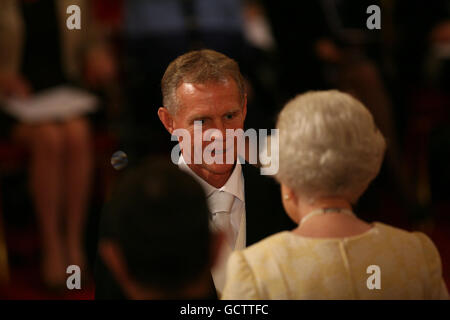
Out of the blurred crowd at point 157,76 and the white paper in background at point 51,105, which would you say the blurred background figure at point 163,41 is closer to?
the blurred crowd at point 157,76

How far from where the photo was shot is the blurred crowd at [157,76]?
2.06 m

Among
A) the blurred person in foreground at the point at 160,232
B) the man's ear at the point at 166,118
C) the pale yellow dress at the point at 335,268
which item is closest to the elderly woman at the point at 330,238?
the pale yellow dress at the point at 335,268

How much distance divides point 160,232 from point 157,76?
2.27 ft

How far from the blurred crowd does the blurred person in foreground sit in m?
0.48

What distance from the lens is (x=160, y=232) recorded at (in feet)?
3.23

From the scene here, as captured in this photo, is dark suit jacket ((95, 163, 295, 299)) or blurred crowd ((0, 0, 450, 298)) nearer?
dark suit jacket ((95, 163, 295, 299))

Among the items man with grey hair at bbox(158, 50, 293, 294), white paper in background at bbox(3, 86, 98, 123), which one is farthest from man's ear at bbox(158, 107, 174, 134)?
white paper in background at bbox(3, 86, 98, 123)

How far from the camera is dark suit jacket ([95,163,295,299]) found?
54.1 inches

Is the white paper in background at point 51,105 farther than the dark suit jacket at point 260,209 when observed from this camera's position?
Yes

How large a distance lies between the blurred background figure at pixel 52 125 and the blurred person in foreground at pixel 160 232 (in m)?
2.10

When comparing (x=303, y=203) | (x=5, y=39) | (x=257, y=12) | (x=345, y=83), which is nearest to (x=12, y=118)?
(x=5, y=39)

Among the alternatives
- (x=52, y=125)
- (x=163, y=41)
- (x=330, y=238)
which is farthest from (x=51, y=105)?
(x=330, y=238)

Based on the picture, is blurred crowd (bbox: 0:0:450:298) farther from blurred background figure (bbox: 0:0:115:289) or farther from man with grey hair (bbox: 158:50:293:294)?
man with grey hair (bbox: 158:50:293:294)

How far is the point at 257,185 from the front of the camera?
4.68ft
